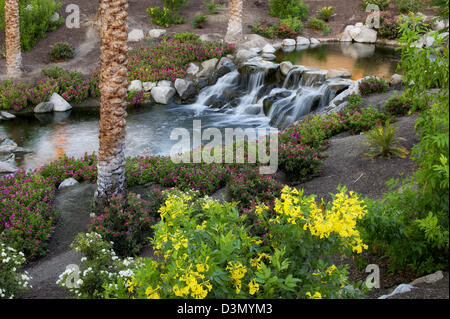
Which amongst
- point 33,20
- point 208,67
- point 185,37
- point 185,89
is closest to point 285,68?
point 208,67

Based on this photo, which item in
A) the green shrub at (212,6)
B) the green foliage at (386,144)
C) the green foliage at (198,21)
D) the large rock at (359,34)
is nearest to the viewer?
the green foliage at (386,144)

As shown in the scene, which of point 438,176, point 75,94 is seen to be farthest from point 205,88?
point 438,176

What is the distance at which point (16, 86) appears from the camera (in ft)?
48.3

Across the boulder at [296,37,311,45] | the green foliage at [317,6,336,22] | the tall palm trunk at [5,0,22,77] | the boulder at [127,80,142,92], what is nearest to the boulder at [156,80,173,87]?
the boulder at [127,80,142,92]

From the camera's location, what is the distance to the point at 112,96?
7145mm

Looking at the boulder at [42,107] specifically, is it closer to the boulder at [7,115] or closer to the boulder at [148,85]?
the boulder at [7,115]

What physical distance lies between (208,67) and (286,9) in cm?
974

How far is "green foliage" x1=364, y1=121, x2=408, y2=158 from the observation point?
26.5 ft

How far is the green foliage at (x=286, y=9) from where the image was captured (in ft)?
78.9

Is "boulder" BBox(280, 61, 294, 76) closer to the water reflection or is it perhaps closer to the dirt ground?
the water reflection

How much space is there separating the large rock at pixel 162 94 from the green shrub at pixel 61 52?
192 inches

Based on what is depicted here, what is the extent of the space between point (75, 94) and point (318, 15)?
52.0ft

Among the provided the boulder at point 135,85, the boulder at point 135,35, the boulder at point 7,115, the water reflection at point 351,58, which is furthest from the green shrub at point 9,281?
the boulder at point 135,35

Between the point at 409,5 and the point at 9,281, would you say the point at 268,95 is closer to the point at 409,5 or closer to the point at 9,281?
the point at 9,281
